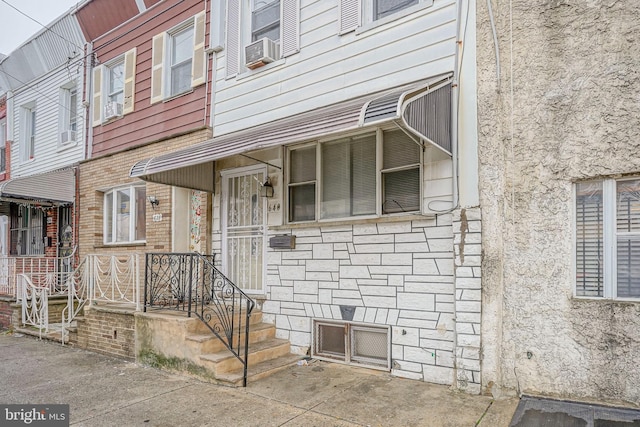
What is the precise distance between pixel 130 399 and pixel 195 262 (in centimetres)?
272

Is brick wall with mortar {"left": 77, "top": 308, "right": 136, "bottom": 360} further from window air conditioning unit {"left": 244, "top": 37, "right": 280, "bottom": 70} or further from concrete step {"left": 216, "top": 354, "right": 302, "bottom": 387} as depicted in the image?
window air conditioning unit {"left": 244, "top": 37, "right": 280, "bottom": 70}

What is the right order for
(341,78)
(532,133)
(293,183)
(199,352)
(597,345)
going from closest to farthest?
1. (597,345)
2. (532,133)
3. (199,352)
4. (341,78)
5. (293,183)

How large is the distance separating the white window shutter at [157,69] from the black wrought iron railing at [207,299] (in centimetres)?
316

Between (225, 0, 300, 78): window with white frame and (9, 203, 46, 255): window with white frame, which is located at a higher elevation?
(225, 0, 300, 78): window with white frame

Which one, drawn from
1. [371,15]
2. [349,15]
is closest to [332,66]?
[349,15]

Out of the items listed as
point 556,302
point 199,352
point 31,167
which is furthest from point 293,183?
point 31,167

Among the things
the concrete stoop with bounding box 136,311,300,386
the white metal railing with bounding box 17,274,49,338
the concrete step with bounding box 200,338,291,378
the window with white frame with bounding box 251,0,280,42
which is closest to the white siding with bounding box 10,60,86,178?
the white metal railing with bounding box 17,274,49,338

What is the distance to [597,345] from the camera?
3.87 meters

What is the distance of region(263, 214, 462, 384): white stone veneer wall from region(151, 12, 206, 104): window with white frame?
3866 millimetres

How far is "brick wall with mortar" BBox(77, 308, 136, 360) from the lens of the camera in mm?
6254

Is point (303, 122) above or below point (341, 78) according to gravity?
below

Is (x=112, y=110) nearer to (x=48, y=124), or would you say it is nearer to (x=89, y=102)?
(x=89, y=102)

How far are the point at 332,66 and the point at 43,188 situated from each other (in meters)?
7.28

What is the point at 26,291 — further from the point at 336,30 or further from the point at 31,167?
the point at 336,30
